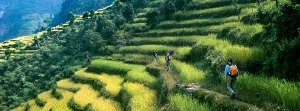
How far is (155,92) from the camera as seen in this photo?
2798 centimetres

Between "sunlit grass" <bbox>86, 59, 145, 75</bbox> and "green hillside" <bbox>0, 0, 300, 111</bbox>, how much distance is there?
0.11m

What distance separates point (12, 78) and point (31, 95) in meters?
19.3

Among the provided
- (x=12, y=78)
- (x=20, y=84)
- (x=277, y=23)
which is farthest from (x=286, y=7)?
(x=12, y=78)

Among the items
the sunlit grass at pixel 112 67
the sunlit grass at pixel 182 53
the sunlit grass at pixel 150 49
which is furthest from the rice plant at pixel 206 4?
the sunlit grass at pixel 112 67

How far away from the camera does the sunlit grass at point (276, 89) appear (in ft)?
41.3

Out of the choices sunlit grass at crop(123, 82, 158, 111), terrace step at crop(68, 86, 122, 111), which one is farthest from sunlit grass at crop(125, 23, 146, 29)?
sunlit grass at crop(123, 82, 158, 111)

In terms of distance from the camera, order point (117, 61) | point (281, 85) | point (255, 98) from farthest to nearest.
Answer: point (117, 61) → point (255, 98) → point (281, 85)

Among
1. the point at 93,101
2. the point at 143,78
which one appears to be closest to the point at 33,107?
the point at 93,101

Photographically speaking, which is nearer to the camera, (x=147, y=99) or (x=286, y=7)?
(x=286, y=7)

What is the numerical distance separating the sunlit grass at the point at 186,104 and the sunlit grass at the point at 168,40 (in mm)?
19620

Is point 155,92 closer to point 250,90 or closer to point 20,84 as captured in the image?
point 250,90

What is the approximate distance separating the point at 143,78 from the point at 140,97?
5474 mm

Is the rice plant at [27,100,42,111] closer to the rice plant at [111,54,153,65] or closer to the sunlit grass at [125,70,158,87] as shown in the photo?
the rice plant at [111,54,153,65]

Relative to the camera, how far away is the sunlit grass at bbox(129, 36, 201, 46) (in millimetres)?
39481
